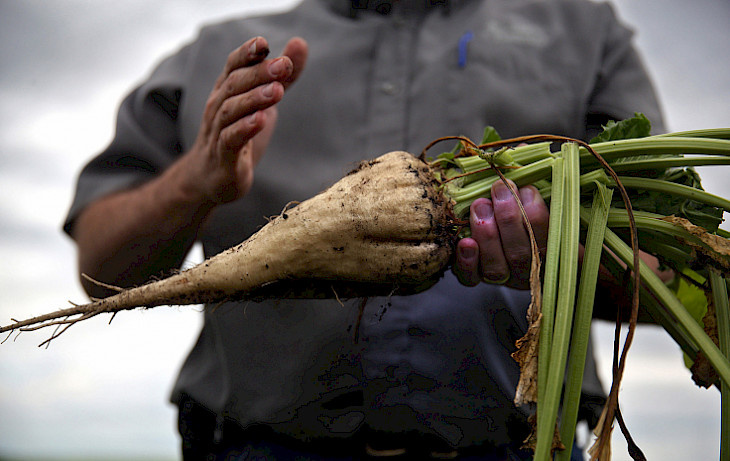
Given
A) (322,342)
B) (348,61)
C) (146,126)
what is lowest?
(322,342)

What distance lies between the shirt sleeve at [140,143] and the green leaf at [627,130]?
0.92 m

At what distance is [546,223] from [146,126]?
3.06ft

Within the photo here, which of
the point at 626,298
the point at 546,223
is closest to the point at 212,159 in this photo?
the point at 546,223

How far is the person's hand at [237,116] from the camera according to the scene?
2.55ft

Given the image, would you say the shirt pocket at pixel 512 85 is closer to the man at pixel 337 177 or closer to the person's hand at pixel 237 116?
A: the man at pixel 337 177

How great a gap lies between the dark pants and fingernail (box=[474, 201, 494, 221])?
406mm

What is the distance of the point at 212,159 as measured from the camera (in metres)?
0.88

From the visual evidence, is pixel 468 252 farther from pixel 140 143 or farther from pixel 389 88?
pixel 140 143

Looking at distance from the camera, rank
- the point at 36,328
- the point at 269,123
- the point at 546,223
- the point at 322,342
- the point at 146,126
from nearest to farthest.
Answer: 1. the point at 546,223
2. the point at 36,328
3. the point at 322,342
4. the point at 269,123
5. the point at 146,126

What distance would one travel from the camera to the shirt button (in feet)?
3.57

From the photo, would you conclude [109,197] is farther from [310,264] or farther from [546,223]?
[546,223]

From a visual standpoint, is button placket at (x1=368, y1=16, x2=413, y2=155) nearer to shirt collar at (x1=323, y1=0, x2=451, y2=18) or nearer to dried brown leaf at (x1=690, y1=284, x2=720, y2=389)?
shirt collar at (x1=323, y1=0, x2=451, y2=18)

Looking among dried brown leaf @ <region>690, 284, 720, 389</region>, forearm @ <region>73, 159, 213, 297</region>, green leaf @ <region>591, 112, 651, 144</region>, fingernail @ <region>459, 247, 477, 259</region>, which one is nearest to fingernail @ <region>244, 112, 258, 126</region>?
forearm @ <region>73, 159, 213, 297</region>

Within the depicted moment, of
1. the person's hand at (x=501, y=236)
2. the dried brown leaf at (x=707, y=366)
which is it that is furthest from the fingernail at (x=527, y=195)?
the dried brown leaf at (x=707, y=366)
